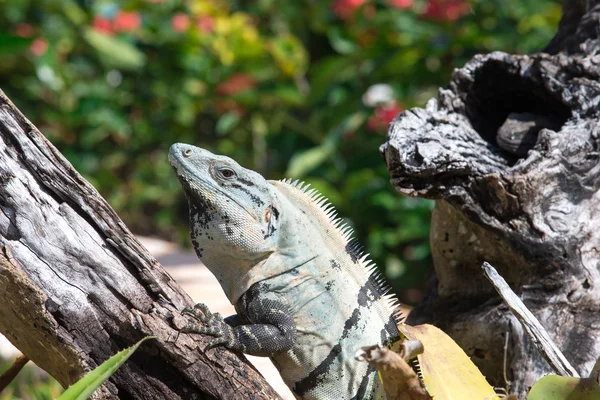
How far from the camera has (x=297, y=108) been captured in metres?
6.81

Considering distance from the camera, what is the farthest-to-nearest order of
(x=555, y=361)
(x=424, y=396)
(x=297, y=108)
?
(x=297, y=108), (x=555, y=361), (x=424, y=396)

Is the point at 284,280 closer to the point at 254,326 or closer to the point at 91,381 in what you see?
the point at 254,326

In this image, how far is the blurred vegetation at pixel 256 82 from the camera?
18.7ft

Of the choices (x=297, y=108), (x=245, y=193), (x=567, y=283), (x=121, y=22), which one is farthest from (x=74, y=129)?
(x=567, y=283)

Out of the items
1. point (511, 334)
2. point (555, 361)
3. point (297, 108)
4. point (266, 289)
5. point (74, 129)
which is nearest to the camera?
point (555, 361)

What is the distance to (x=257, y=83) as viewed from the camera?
682cm

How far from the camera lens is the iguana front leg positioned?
232 centimetres

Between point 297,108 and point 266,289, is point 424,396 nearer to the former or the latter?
point 266,289

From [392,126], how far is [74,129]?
17.4 ft

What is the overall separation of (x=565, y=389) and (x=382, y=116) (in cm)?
391

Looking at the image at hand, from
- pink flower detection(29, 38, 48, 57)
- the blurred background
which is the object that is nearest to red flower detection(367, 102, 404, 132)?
the blurred background

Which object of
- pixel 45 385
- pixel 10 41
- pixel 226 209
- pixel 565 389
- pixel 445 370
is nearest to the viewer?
pixel 565 389

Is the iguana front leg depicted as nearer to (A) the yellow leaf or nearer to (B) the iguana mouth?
(B) the iguana mouth

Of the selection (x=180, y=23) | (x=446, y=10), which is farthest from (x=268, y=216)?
(x=180, y=23)
